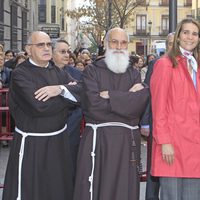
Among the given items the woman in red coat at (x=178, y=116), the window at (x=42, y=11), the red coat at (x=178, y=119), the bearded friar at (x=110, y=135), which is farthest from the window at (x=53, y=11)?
the red coat at (x=178, y=119)

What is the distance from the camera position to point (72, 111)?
5754 millimetres

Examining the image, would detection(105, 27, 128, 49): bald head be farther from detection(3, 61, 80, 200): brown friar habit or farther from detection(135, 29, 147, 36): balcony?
detection(135, 29, 147, 36): balcony

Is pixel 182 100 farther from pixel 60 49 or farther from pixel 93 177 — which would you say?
pixel 60 49

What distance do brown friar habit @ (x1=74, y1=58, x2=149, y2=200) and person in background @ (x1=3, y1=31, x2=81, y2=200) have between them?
0.78ft

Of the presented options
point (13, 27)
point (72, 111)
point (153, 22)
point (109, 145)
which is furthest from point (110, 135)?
point (153, 22)

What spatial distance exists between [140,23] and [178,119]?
75.7 meters

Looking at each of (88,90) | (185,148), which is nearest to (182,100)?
(185,148)

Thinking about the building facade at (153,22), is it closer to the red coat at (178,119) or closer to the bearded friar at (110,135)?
the bearded friar at (110,135)

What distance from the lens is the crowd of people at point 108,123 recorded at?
4.33m

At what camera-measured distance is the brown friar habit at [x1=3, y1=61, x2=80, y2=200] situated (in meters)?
4.70

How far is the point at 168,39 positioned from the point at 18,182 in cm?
225

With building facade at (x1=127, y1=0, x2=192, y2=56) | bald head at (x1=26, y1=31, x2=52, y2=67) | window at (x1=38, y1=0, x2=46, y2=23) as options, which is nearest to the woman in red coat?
bald head at (x1=26, y1=31, x2=52, y2=67)

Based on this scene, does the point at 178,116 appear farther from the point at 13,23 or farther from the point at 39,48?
the point at 13,23

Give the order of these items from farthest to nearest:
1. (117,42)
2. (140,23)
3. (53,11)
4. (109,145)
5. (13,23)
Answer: (140,23), (53,11), (13,23), (117,42), (109,145)
